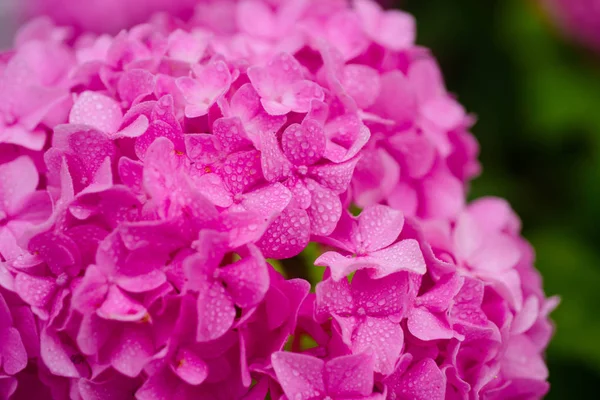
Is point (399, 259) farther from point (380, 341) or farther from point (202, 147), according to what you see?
point (202, 147)

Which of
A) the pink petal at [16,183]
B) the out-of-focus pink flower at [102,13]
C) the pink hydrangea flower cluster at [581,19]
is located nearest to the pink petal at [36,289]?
the pink petal at [16,183]

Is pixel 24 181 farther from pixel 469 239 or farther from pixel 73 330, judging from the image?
pixel 469 239

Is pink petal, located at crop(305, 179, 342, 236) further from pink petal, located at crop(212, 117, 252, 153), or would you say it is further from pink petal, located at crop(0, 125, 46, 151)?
pink petal, located at crop(0, 125, 46, 151)

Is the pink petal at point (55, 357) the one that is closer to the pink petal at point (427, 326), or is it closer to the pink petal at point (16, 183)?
the pink petal at point (16, 183)

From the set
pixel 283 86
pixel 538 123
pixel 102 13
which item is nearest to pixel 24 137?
pixel 283 86

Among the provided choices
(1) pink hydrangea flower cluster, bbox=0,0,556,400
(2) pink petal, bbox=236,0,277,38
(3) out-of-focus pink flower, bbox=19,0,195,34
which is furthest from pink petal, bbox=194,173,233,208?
(3) out-of-focus pink flower, bbox=19,0,195,34

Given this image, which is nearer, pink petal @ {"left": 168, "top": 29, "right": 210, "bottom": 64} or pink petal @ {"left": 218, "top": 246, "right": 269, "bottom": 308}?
pink petal @ {"left": 218, "top": 246, "right": 269, "bottom": 308}
